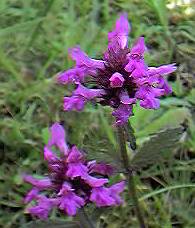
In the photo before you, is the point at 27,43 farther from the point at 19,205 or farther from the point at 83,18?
the point at 19,205

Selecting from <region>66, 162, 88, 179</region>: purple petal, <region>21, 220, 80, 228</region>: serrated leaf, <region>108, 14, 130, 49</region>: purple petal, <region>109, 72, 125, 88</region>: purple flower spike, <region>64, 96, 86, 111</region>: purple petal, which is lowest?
<region>21, 220, 80, 228</region>: serrated leaf

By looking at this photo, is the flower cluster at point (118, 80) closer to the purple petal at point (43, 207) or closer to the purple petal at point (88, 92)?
the purple petal at point (88, 92)

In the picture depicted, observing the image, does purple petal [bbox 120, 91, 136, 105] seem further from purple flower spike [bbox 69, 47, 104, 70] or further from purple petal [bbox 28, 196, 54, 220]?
purple petal [bbox 28, 196, 54, 220]

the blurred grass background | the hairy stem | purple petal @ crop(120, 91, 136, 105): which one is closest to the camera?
purple petal @ crop(120, 91, 136, 105)

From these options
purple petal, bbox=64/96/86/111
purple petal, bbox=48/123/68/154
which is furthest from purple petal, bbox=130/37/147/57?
purple petal, bbox=48/123/68/154

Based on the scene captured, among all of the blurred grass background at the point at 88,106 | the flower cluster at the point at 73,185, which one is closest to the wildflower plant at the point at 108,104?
the flower cluster at the point at 73,185

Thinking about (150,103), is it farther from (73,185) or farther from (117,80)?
(73,185)

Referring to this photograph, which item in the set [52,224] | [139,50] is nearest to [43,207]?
[52,224]
